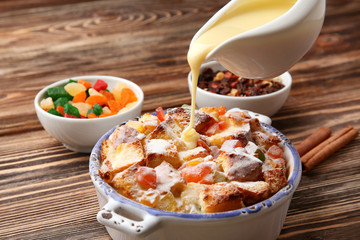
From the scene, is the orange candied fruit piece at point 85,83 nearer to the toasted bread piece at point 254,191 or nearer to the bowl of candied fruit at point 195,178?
the bowl of candied fruit at point 195,178

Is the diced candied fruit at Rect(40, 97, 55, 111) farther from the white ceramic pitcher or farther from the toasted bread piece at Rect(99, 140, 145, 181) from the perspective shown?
the white ceramic pitcher

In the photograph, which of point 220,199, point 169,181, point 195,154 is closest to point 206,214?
point 220,199

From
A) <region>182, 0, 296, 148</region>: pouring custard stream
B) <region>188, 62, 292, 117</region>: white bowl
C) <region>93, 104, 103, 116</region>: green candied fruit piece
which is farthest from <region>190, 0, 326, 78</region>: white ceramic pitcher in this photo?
<region>93, 104, 103, 116</region>: green candied fruit piece

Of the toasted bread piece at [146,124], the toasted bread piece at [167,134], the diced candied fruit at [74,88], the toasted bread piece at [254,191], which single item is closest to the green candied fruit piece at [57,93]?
the diced candied fruit at [74,88]

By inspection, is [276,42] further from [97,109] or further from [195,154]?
[97,109]

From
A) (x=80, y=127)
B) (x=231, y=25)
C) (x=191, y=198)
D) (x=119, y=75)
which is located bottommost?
(x=119, y=75)

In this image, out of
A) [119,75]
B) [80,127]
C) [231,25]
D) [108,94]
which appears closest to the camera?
[231,25]
